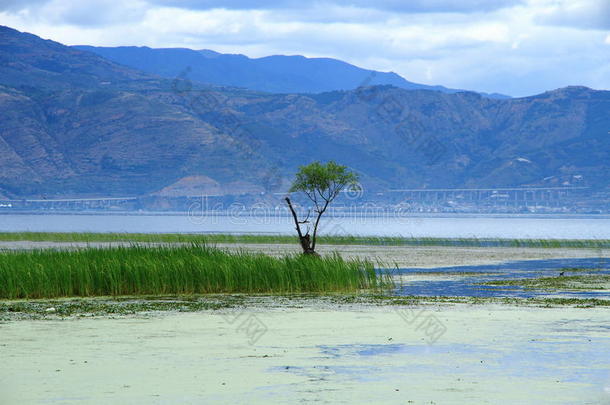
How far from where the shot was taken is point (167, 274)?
30.0 m

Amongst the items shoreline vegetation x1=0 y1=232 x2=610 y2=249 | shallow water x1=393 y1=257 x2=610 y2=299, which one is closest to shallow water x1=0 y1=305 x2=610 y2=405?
shallow water x1=393 y1=257 x2=610 y2=299

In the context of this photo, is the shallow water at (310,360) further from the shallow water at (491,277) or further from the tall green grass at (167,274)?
the shallow water at (491,277)

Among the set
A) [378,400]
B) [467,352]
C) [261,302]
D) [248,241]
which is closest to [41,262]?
[261,302]

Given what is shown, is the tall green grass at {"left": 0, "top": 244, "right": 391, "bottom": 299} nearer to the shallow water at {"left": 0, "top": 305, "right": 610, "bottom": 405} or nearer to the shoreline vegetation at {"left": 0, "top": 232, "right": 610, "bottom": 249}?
the shallow water at {"left": 0, "top": 305, "right": 610, "bottom": 405}

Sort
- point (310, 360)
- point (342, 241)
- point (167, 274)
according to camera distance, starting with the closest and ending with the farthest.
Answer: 1. point (310, 360)
2. point (167, 274)
3. point (342, 241)

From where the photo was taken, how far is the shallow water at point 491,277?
103 ft

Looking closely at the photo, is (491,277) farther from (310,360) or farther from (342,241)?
(342,241)

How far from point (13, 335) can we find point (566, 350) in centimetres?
1056

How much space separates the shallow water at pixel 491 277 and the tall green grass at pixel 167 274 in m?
2.27

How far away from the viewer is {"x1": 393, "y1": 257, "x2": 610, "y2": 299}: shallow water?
31.5 meters

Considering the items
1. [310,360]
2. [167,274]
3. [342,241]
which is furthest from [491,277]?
[342,241]

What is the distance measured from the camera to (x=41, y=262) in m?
29.8

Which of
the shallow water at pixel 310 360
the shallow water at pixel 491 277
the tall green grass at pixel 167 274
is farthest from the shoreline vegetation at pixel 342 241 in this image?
the shallow water at pixel 310 360

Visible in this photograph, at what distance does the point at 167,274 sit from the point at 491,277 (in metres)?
15.3
